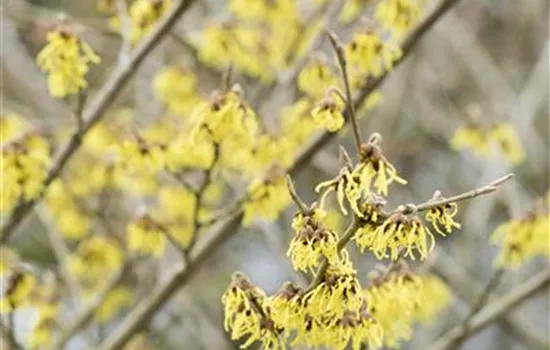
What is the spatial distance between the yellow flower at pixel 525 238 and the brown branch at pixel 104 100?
0.87 metres

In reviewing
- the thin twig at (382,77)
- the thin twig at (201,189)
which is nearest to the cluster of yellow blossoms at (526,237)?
the thin twig at (382,77)

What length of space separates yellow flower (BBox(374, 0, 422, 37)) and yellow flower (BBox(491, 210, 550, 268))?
501mm

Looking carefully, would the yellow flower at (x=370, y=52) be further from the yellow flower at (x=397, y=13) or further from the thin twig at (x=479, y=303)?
the thin twig at (x=479, y=303)

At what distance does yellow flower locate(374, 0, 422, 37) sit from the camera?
2.25m

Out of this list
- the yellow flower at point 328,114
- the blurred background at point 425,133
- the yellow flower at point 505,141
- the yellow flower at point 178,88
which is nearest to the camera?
the yellow flower at point 328,114

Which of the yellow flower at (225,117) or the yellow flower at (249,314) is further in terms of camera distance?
the yellow flower at (225,117)

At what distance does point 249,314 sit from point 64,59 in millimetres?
833

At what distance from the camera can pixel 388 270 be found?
1672mm

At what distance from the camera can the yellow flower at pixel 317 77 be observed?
2.27 metres

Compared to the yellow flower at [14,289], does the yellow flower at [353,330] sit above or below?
below

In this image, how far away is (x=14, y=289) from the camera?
1970 millimetres

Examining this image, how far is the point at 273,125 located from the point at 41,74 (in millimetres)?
1858

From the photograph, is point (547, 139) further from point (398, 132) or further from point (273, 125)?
point (273, 125)

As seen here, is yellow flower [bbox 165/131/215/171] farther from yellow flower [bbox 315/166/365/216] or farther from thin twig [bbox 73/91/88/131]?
yellow flower [bbox 315/166/365/216]
